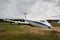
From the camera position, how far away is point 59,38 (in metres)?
14.5

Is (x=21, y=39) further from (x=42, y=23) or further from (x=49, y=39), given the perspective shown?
(x=42, y=23)

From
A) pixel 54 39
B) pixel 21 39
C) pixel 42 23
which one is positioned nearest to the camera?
pixel 21 39

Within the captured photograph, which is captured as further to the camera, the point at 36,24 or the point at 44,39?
the point at 36,24

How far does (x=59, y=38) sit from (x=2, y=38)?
487 centimetres

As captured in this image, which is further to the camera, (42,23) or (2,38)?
(42,23)

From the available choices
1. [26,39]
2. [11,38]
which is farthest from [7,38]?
[26,39]

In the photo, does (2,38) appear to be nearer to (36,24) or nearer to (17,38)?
(17,38)

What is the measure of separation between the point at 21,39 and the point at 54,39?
286 cm

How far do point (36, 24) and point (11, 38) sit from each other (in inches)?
705

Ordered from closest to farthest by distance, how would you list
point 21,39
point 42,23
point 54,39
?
point 21,39
point 54,39
point 42,23

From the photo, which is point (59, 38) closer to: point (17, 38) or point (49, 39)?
point (49, 39)

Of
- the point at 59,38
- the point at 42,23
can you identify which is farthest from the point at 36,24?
the point at 59,38

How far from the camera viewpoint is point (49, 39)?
13734mm

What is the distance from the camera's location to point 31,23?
32.2 meters
